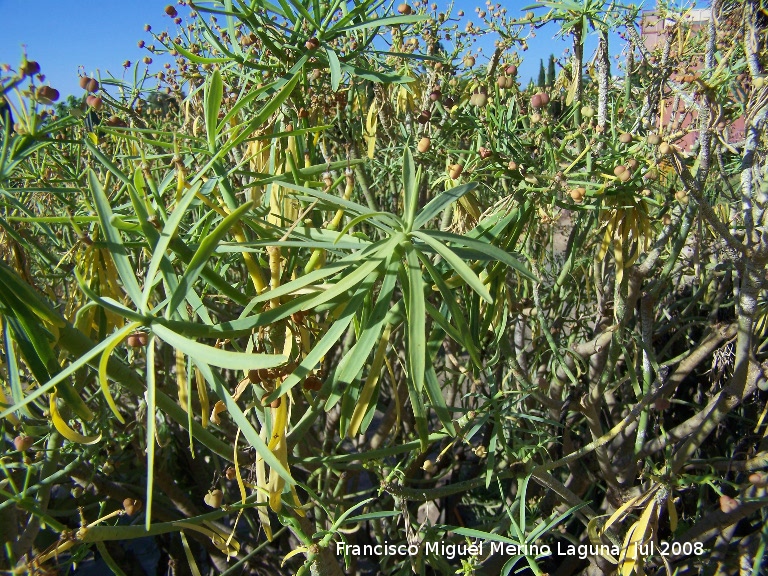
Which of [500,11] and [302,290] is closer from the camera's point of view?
[302,290]

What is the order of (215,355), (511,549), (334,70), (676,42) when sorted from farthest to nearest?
(676,42)
(511,549)
(334,70)
(215,355)

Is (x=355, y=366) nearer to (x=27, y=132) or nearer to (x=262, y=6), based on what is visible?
(x=27, y=132)

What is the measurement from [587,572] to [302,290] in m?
1.21

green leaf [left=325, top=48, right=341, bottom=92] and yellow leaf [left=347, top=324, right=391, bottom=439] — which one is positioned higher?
green leaf [left=325, top=48, right=341, bottom=92]

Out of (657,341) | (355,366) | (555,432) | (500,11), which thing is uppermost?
(500,11)

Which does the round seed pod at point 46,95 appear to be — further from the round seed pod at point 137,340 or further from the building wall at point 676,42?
the building wall at point 676,42

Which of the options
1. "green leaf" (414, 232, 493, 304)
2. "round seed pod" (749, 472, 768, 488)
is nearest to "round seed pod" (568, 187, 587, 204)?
"green leaf" (414, 232, 493, 304)

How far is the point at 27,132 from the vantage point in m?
0.60

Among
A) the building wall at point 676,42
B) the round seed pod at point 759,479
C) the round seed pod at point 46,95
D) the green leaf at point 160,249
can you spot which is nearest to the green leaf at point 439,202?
the green leaf at point 160,249

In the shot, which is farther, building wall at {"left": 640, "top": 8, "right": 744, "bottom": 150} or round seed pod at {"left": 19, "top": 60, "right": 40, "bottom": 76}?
building wall at {"left": 640, "top": 8, "right": 744, "bottom": 150}

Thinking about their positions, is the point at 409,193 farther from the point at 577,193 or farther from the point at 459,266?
the point at 577,193

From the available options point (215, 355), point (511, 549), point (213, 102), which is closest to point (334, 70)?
point (213, 102)

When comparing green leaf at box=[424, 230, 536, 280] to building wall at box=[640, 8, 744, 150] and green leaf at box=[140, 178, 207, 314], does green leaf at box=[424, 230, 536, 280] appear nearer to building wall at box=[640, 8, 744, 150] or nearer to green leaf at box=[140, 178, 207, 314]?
green leaf at box=[140, 178, 207, 314]

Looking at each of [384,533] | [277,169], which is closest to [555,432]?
[384,533]
